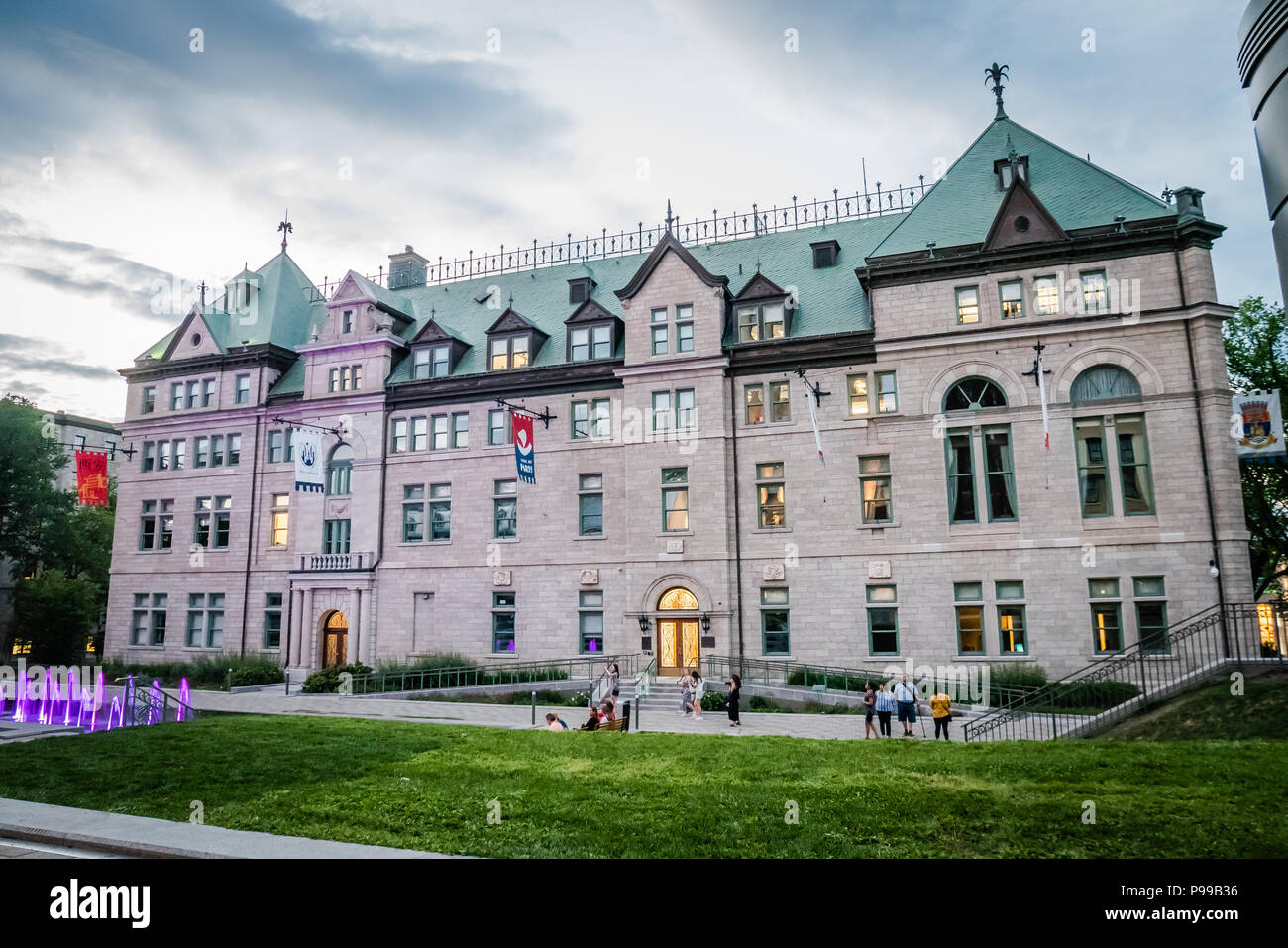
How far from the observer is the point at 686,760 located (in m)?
15.1

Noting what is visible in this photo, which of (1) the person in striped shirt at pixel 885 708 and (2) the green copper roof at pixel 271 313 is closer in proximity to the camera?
(1) the person in striped shirt at pixel 885 708

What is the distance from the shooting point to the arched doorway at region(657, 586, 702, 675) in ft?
103

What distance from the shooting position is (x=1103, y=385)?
28.0m

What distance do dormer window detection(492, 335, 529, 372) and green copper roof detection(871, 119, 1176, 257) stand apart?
1603cm

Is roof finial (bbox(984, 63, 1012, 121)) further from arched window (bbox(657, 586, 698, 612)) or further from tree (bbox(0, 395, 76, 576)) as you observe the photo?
tree (bbox(0, 395, 76, 576))

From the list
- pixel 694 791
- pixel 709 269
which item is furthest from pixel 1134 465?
pixel 694 791

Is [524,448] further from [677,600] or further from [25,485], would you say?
[25,485]

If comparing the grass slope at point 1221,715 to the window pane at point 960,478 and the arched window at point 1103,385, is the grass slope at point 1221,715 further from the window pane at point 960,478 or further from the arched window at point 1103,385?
the arched window at point 1103,385

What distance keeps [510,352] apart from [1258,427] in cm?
2875

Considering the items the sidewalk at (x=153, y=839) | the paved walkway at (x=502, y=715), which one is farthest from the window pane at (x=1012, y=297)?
the sidewalk at (x=153, y=839)

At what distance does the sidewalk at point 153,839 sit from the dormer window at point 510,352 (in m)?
27.2

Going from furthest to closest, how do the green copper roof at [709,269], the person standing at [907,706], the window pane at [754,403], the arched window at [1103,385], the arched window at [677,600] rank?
the green copper roof at [709,269] → the window pane at [754,403] → the arched window at [677,600] → the arched window at [1103,385] → the person standing at [907,706]

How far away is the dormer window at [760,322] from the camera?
32.9 m
